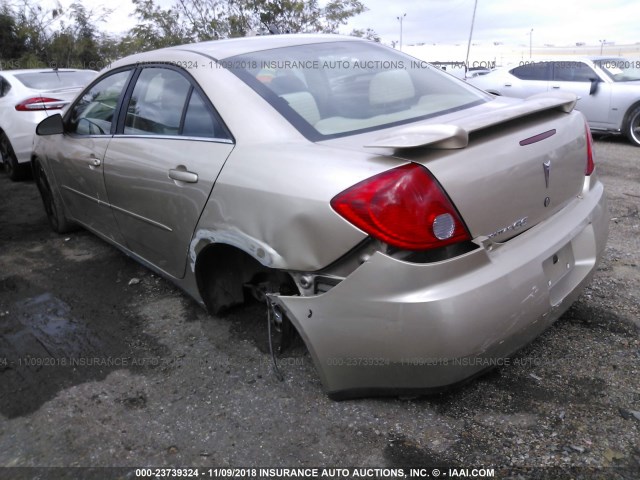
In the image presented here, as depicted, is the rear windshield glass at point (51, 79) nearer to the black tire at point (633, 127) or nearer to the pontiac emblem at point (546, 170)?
the pontiac emblem at point (546, 170)

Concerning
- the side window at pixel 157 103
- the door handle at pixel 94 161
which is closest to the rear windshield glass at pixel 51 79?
the door handle at pixel 94 161

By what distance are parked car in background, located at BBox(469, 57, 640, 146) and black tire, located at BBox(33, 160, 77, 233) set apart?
269 inches

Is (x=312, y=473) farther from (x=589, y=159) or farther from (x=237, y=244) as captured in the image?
(x=589, y=159)

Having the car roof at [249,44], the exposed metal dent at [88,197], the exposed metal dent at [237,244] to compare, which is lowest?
the exposed metal dent at [88,197]

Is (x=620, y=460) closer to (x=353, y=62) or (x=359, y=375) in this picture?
(x=359, y=375)

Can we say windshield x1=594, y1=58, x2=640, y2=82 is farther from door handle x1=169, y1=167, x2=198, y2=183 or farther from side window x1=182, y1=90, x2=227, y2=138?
door handle x1=169, y1=167, x2=198, y2=183

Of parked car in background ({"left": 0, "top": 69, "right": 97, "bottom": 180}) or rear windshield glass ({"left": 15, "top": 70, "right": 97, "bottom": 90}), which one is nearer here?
parked car in background ({"left": 0, "top": 69, "right": 97, "bottom": 180})

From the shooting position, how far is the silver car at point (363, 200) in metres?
1.80

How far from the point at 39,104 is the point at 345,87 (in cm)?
527

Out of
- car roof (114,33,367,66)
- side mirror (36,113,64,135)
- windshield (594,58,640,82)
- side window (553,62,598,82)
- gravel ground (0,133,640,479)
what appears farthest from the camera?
side window (553,62,598,82)

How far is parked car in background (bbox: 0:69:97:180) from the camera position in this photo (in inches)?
252

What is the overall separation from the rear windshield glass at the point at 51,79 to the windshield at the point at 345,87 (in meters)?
4.99

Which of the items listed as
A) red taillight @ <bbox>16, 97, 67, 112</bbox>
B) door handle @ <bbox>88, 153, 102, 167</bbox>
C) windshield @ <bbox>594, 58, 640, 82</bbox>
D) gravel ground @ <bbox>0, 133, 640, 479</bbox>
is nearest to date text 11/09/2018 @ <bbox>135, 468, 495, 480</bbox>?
gravel ground @ <bbox>0, 133, 640, 479</bbox>

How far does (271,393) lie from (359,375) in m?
0.53
